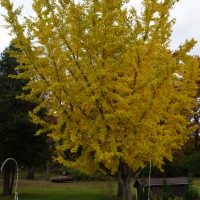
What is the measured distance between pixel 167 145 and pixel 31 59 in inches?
169

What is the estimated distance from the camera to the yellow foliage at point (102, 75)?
28.7 ft

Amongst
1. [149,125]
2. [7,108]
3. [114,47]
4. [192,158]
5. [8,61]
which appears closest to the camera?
[149,125]

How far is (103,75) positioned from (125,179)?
125 inches

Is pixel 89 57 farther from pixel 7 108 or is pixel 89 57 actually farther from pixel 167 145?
pixel 7 108

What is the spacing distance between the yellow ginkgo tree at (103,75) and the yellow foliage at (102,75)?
2 centimetres

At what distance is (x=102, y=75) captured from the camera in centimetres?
861

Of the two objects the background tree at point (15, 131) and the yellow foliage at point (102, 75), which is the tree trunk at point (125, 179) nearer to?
the yellow foliage at point (102, 75)

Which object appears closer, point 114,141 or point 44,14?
point 114,141

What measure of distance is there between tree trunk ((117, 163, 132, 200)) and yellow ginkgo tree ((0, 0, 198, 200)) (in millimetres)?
79

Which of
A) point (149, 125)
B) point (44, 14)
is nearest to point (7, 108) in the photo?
point (44, 14)

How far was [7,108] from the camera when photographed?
2134 cm

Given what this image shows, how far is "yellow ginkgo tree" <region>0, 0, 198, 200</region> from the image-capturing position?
28.7 feet

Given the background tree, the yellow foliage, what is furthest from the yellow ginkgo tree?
the background tree

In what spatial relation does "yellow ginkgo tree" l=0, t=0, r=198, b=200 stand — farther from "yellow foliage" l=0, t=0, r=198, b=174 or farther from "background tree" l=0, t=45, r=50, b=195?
"background tree" l=0, t=45, r=50, b=195
